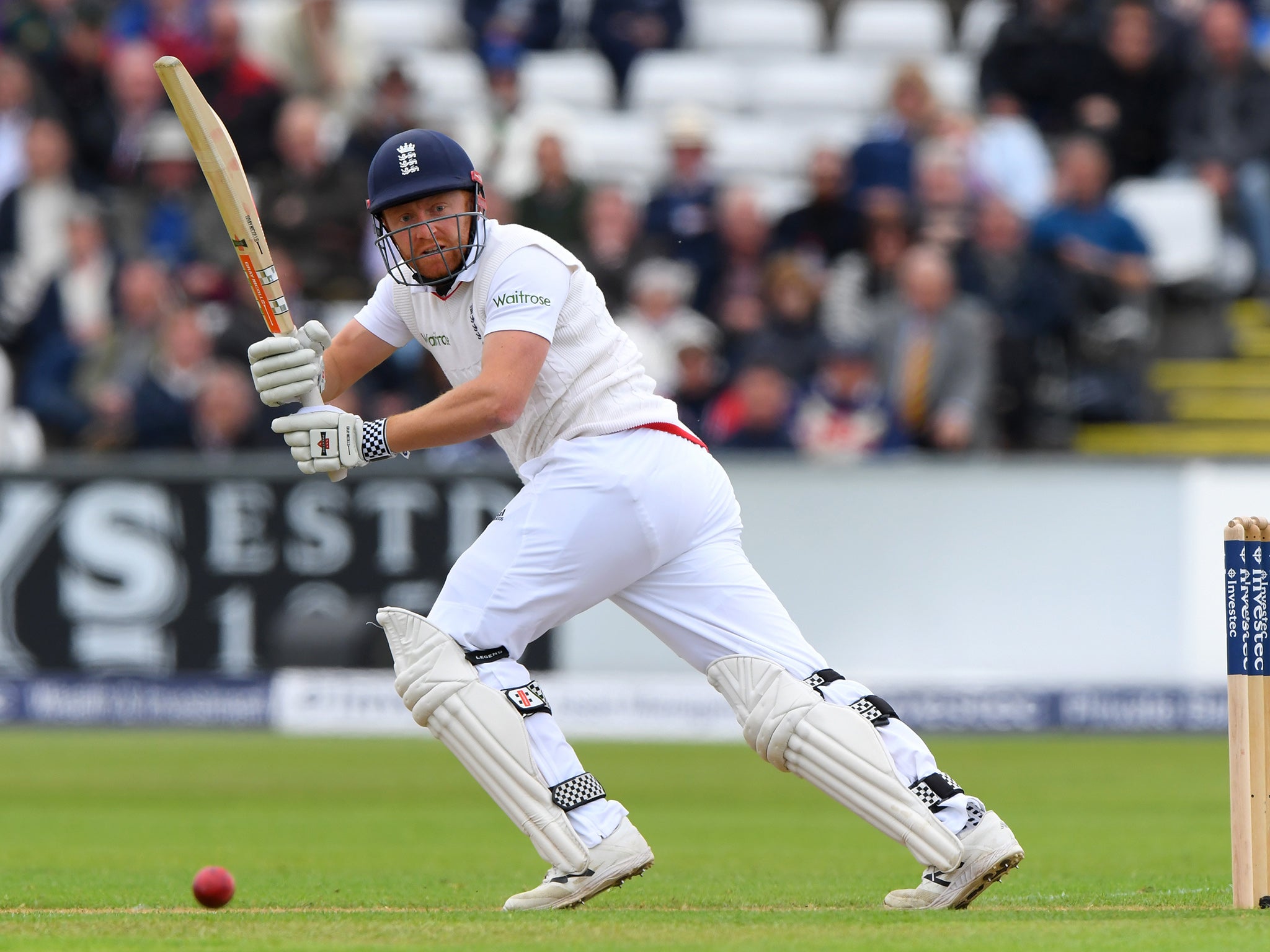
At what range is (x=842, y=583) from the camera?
1149 centimetres

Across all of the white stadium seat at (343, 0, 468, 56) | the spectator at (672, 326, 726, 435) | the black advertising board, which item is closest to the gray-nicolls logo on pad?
the black advertising board

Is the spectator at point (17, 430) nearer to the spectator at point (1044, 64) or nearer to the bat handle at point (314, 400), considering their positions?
the spectator at point (1044, 64)

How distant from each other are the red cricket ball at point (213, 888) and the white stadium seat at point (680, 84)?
10648 millimetres

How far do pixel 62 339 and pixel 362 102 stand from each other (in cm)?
276

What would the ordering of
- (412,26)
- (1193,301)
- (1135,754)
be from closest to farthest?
(1135,754), (1193,301), (412,26)

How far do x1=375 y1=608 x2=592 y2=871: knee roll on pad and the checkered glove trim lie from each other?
1.52ft

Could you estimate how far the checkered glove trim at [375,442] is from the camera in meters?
4.86

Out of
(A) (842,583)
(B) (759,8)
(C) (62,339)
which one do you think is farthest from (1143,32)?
(C) (62,339)

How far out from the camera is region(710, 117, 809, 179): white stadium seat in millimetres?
14492

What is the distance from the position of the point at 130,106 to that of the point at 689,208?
12.3 ft

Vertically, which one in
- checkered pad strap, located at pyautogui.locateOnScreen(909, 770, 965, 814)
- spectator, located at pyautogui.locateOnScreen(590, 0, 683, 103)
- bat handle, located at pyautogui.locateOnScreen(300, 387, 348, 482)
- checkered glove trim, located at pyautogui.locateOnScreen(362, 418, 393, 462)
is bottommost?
checkered pad strap, located at pyautogui.locateOnScreen(909, 770, 965, 814)

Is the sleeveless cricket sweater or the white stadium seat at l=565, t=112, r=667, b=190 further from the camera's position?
the white stadium seat at l=565, t=112, r=667, b=190

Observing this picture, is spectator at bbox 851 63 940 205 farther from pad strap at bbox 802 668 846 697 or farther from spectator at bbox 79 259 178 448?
pad strap at bbox 802 668 846 697

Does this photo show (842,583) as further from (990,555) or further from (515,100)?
(515,100)
